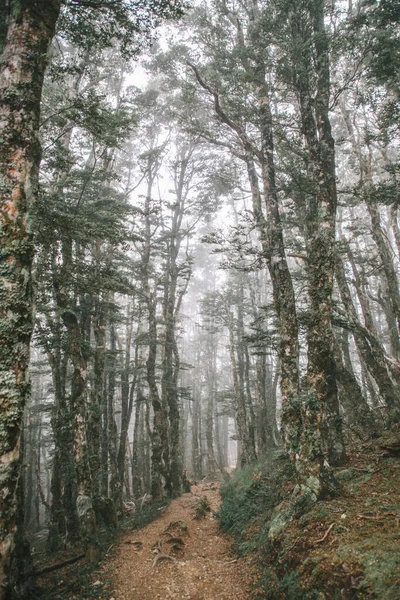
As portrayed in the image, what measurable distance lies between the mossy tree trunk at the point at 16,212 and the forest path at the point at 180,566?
14.6 feet

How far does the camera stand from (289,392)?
24.3 ft

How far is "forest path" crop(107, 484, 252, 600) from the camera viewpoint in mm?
5575

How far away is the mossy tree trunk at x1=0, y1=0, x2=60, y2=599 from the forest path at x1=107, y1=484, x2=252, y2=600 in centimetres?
445

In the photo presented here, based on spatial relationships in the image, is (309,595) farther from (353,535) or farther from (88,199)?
(88,199)

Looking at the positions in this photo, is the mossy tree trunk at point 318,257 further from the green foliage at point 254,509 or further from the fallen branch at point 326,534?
the green foliage at point 254,509

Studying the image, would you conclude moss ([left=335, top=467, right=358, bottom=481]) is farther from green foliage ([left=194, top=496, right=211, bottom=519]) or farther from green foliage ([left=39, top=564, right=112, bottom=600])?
green foliage ([left=194, top=496, right=211, bottom=519])

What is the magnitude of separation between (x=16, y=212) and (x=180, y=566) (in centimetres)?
762

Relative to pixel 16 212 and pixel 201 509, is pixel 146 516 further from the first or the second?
pixel 16 212

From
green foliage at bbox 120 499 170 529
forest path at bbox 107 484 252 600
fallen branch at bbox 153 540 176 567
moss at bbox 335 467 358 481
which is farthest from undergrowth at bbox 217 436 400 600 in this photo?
green foliage at bbox 120 499 170 529

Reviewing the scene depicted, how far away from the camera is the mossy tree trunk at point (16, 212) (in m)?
2.77

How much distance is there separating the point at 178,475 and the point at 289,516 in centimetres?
1066

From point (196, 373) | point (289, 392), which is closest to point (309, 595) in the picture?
point (289, 392)

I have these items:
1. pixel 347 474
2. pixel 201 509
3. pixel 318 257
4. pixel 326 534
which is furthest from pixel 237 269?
pixel 201 509

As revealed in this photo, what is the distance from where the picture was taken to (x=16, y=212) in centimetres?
319
